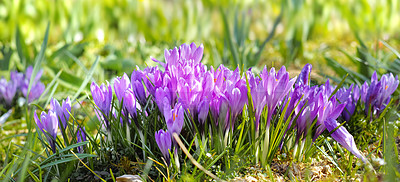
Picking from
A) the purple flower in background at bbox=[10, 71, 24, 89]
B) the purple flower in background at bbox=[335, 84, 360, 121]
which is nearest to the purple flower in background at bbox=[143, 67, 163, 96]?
the purple flower in background at bbox=[335, 84, 360, 121]

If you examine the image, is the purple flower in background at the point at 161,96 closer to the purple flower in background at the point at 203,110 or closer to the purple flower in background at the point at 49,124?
the purple flower in background at the point at 203,110

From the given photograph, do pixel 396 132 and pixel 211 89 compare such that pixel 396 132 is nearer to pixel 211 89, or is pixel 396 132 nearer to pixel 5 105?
pixel 211 89

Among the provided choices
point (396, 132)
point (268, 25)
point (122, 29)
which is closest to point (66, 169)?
point (396, 132)

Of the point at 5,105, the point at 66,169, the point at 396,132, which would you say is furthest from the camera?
the point at 5,105

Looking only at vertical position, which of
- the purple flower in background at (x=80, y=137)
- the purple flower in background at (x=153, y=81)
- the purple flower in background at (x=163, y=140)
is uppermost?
the purple flower in background at (x=153, y=81)

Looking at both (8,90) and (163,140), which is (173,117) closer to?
(163,140)

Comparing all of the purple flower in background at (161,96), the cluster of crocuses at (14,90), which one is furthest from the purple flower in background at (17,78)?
the purple flower in background at (161,96)

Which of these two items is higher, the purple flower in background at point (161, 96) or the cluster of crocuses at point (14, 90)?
the purple flower in background at point (161, 96)

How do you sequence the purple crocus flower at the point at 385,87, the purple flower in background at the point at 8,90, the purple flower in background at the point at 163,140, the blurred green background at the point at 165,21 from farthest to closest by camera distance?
1. the blurred green background at the point at 165,21
2. the purple flower in background at the point at 8,90
3. the purple crocus flower at the point at 385,87
4. the purple flower in background at the point at 163,140
